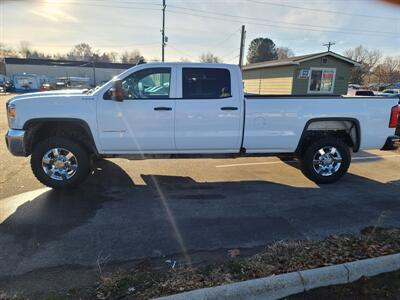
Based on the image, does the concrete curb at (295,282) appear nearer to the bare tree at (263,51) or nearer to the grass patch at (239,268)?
the grass patch at (239,268)

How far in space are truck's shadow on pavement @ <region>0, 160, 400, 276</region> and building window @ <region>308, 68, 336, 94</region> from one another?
686 inches

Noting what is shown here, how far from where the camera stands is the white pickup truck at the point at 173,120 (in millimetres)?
5020

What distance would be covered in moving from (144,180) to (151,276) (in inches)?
122

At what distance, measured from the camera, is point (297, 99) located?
544cm

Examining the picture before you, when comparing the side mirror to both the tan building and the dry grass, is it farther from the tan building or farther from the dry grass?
the tan building

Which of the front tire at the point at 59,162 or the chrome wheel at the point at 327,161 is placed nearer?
the front tire at the point at 59,162

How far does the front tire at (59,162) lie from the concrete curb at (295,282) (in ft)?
10.7

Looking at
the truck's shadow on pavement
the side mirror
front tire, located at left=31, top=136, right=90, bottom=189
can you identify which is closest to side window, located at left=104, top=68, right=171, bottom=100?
the side mirror

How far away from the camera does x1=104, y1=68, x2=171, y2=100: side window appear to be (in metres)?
5.13

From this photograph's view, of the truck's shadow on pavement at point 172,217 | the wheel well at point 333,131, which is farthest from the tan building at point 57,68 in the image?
the wheel well at point 333,131

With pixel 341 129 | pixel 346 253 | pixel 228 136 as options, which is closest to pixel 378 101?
pixel 341 129

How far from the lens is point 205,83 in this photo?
17.5 feet

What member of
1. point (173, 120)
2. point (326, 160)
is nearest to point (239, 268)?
point (173, 120)

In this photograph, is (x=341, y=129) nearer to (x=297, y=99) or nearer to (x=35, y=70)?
A: (x=297, y=99)
